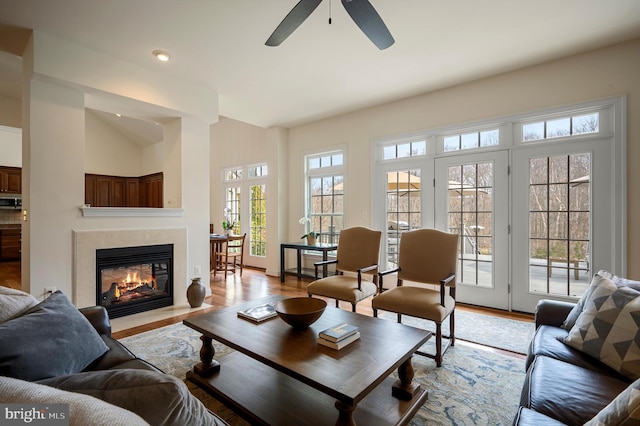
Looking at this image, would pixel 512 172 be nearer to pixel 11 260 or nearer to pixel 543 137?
pixel 543 137

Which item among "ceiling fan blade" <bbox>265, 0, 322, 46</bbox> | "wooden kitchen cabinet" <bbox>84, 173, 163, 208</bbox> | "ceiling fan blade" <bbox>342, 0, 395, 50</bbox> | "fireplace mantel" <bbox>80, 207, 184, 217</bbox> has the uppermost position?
"ceiling fan blade" <bbox>265, 0, 322, 46</bbox>

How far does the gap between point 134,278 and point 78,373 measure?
3.00 m

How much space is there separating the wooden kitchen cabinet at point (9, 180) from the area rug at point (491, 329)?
8645mm

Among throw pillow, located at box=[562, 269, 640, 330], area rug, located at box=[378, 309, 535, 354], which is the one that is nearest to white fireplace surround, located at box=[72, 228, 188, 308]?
area rug, located at box=[378, 309, 535, 354]

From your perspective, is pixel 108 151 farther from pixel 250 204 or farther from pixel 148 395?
pixel 148 395

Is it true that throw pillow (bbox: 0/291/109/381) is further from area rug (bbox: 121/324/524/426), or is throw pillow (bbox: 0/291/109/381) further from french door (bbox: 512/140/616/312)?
french door (bbox: 512/140/616/312)

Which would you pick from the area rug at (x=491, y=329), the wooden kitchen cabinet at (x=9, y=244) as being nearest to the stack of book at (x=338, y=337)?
the area rug at (x=491, y=329)

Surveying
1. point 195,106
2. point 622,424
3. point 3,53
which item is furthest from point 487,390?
point 3,53

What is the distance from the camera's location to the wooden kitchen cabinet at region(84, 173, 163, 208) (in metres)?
7.95

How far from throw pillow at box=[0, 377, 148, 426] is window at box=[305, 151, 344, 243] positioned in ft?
15.8

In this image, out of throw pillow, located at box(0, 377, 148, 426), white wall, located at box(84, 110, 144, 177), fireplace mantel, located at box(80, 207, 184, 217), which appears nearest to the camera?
throw pillow, located at box(0, 377, 148, 426)

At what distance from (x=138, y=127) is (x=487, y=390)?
28.9ft


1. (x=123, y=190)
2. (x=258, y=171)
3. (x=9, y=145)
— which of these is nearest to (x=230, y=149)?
(x=258, y=171)

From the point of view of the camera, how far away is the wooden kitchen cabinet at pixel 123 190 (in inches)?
313
